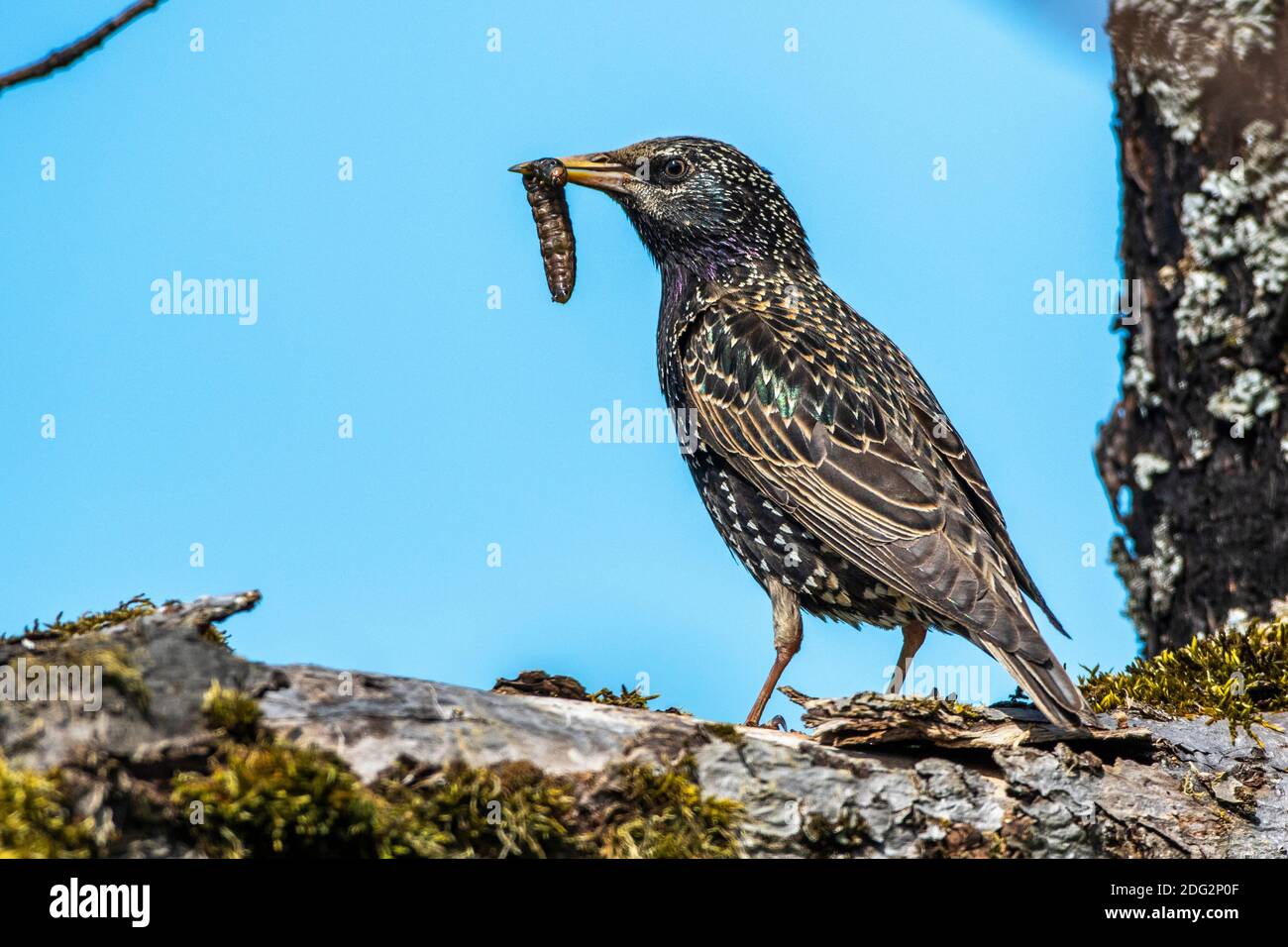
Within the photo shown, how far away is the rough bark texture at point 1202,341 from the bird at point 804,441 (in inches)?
46.5

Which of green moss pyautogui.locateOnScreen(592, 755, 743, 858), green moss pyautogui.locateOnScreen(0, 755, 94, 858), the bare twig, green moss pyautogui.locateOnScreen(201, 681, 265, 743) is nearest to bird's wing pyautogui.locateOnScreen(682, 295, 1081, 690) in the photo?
green moss pyautogui.locateOnScreen(592, 755, 743, 858)

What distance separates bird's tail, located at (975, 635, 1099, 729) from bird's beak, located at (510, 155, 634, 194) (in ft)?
11.7

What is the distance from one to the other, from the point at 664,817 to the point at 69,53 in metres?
2.33

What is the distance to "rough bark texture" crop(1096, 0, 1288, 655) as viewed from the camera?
5.99m

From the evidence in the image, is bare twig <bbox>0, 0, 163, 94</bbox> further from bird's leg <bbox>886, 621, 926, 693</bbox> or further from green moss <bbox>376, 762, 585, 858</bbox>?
bird's leg <bbox>886, 621, 926, 693</bbox>

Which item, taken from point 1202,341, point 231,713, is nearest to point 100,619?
point 231,713

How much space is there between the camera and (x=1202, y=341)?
632cm

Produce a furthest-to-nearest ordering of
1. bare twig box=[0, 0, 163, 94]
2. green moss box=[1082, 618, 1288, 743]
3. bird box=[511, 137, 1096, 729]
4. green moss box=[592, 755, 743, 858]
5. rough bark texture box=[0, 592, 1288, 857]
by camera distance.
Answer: bird box=[511, 137, 1096, 729] → green moss box=[1082, 618, 1288, 743] → green moss box=[592, 755, 743, 858] → rough bark texture box=[0, 592, 1288, 857] → bare twig box=[0, 0, 163, 94]

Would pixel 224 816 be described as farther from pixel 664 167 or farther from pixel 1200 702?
pixel 664 167

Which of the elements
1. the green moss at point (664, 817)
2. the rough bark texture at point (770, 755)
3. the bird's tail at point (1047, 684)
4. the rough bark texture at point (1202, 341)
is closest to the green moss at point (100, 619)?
the rough bark texture at point (770, 755)

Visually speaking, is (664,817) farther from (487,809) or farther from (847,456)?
(847,456)
